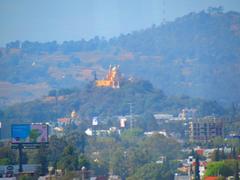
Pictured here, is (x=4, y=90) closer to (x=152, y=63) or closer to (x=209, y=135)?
(x=152, y=63)

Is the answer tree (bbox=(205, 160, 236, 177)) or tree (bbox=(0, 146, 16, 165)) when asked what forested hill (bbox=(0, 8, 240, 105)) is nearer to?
tree (bbox=(0, 146, 16, 165))

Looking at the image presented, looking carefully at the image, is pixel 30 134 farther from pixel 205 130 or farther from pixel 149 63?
pixel 149 63

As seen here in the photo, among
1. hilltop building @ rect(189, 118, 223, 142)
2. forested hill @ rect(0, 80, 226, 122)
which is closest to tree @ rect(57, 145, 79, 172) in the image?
hilltop building @ rect(189, 118, 223, 142)

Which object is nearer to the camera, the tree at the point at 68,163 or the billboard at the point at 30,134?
the tree at the point at 68,163

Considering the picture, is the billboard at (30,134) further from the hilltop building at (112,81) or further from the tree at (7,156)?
the hilltop building at (112,81)

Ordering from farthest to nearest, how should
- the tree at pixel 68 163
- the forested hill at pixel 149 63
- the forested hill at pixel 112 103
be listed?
the forested hill at pixel 149 63, the forested hill at pixel 112 103, the tree at pixel 68 163

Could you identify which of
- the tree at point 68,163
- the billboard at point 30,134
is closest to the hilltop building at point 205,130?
the billboard at point 30,134
